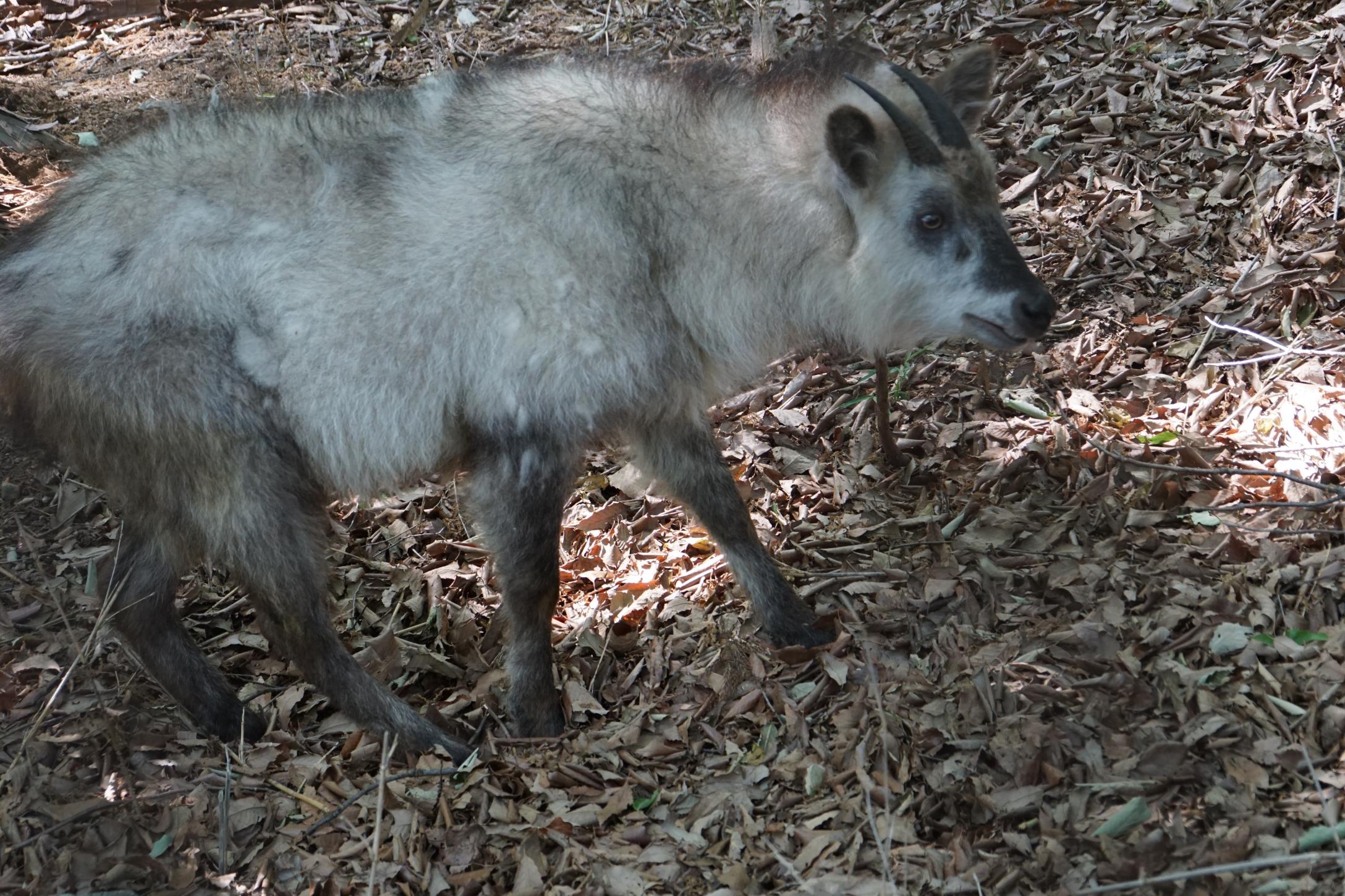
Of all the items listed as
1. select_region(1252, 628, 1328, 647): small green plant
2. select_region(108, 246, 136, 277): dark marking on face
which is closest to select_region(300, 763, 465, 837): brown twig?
select_region(108, 246, 136, 277): dark marking on face

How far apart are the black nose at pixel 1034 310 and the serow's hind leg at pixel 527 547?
1.38 meters

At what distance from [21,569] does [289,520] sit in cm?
149

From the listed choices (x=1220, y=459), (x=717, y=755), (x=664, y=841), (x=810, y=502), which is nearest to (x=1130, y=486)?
(x=1220, y=459)

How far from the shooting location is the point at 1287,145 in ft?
15.9

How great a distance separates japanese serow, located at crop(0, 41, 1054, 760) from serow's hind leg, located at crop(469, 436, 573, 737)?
1cm

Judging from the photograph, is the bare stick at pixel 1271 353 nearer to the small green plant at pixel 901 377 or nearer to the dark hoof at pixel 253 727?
the small green plant at pixel 901 377

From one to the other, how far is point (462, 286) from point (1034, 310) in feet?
5.40

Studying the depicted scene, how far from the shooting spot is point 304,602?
Result: 11.8ft

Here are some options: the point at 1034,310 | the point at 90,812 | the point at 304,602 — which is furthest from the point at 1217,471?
the point at 90,812

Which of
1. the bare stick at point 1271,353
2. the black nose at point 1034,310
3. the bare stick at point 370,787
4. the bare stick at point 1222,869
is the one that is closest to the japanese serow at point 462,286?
the black nose at point 1034,310

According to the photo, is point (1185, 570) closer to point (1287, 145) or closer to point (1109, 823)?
point (1109, 823)

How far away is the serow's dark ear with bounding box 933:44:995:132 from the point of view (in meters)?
3.71

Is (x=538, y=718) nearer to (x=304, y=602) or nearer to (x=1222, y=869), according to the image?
(x=304, y=602)

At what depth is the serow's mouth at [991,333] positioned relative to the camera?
3465 mm
